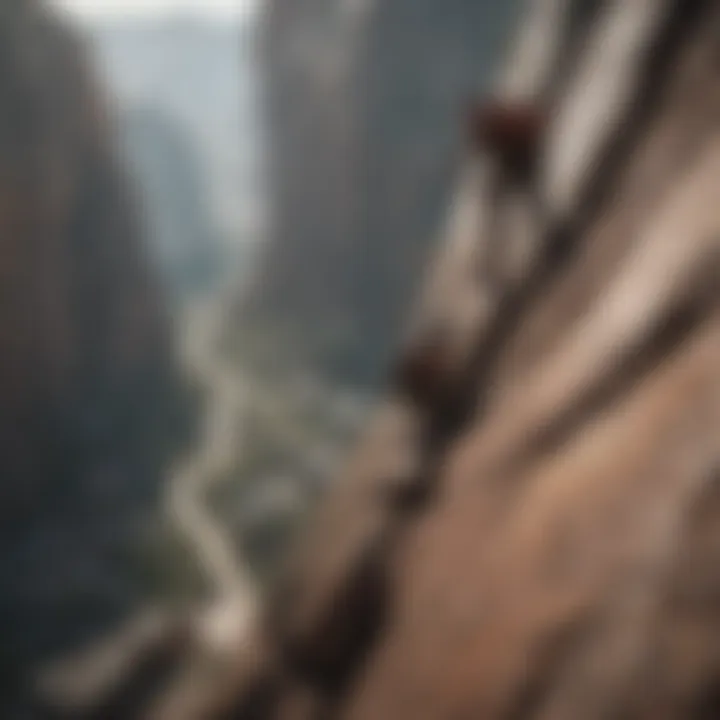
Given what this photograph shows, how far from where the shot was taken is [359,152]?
27.3 feet

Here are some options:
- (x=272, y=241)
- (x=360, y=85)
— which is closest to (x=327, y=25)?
(x=360, y=85)

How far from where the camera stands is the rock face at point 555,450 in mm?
515

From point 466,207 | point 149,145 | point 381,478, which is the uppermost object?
point 149,145

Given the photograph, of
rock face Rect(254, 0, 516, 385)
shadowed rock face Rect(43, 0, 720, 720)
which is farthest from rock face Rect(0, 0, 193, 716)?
shadowed rock face Rect(43, 0, 720, 720)

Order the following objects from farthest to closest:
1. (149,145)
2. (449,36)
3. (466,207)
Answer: (149,145) < (449,36) < (466,207)

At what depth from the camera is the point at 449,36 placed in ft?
25.1

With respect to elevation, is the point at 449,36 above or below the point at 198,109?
below

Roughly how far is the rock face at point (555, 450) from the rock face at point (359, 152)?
5.49 metres

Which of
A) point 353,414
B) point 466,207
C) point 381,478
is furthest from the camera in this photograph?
point 353,414

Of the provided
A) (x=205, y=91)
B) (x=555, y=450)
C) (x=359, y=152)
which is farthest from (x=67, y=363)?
(x=555, y=450)

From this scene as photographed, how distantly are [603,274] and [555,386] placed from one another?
0.14 meters

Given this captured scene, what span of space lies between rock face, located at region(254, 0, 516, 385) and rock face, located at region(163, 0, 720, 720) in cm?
549

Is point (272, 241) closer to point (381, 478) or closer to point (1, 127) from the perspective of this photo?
point (1, 127)

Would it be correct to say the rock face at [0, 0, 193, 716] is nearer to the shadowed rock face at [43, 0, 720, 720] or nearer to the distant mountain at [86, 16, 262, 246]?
the distant mountain at [86, 16, 262, 246]
